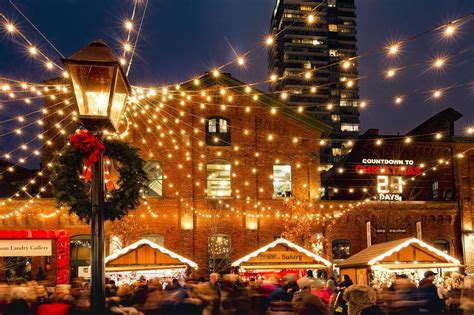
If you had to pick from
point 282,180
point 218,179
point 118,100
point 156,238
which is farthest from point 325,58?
point 118,100

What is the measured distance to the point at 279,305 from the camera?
8.88m

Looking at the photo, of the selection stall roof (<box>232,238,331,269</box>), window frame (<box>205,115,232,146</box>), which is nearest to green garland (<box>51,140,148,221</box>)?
stall roof (<box>232,238,331,269</box>)

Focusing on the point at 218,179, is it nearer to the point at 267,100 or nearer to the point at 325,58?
the point at 267,100

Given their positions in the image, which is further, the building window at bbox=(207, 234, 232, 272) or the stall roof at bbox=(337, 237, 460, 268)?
the building window at bbox=(207, 234, 232, 272)

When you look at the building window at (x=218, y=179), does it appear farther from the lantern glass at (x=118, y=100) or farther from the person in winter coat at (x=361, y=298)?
the lantern glass at (x=118, y=100)

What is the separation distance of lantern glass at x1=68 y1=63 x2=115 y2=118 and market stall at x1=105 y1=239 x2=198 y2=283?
12.4m

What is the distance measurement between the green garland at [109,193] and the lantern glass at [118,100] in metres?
0.68

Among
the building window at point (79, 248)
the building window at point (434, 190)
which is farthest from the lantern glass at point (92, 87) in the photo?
the building window at point (434, 190)

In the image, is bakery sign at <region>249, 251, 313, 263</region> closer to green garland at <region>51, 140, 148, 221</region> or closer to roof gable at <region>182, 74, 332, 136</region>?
roof gable at <region>182, 74, 332, 136</region>

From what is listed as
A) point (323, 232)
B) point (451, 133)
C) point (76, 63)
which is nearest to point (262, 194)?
point (323, 232)

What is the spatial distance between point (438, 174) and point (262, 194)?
950 centimetres

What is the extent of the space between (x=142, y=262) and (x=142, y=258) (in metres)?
0.12

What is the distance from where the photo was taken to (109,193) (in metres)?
6.97

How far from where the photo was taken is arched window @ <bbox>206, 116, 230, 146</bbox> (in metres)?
25.7
